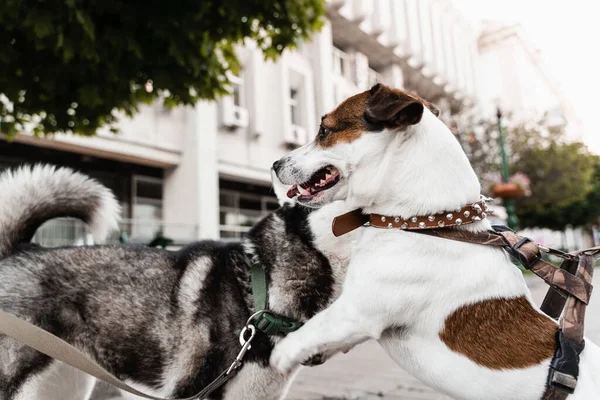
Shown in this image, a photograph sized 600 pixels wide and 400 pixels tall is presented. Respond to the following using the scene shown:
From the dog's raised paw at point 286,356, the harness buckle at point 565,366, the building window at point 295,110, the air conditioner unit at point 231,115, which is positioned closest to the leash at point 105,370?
the dog's raised paw at point 286,356

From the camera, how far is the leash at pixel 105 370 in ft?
6.17

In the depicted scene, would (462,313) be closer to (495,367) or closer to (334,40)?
(495,367)

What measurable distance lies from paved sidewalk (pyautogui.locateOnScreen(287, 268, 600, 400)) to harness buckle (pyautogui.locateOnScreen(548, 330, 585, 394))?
238cm

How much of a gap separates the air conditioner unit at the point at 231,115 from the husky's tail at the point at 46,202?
15.4 meters

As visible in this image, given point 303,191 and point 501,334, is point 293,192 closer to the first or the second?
point 303,191

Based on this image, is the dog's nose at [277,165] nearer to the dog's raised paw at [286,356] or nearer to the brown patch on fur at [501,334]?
the dog's raised paw at [286,356]

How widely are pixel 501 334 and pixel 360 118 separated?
104cm

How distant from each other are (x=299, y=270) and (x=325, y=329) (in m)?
0.52

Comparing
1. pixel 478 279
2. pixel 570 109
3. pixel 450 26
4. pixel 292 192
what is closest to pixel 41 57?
pixel 292 192

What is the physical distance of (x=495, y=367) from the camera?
1.72 meters

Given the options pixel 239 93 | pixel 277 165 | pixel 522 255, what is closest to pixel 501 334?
pixel 522 255

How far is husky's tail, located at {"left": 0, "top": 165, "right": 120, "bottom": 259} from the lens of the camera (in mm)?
2525

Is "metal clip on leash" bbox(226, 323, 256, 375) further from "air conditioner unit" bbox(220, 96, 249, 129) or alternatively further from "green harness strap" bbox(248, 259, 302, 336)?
"air conditioner unit" bbox(220, 96, 249, 129)

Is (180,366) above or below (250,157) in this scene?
below
